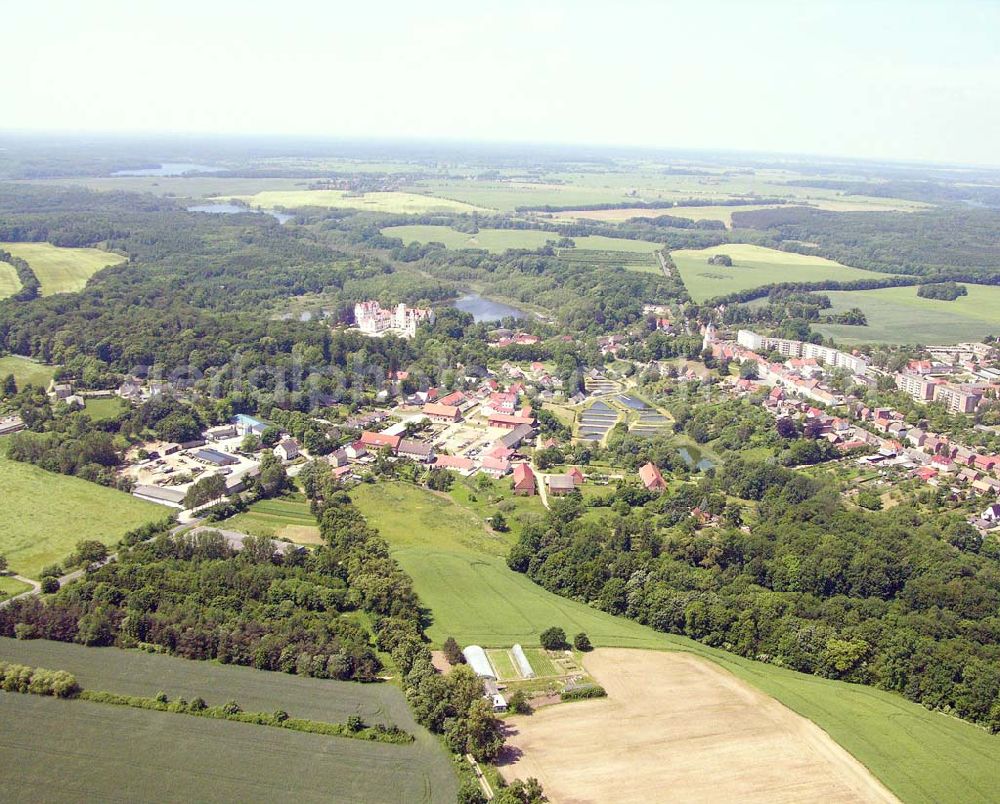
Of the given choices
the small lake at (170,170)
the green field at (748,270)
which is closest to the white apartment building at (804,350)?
the green field at (748,270)

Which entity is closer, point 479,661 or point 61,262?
point 479,661

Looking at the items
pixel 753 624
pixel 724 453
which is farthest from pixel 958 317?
pixel 753 624

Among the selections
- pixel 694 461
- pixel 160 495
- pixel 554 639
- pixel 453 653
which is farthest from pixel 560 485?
pixel 160 495

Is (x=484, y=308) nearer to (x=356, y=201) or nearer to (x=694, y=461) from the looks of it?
(x=694, y=461)

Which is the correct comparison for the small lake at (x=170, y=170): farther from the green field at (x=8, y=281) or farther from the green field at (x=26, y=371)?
the green field at (x=26, y=371)

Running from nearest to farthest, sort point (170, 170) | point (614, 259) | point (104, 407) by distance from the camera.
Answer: point (104, 407), point (614, 259), point (170, 170)

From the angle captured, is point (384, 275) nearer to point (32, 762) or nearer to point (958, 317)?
point (958, 317)
